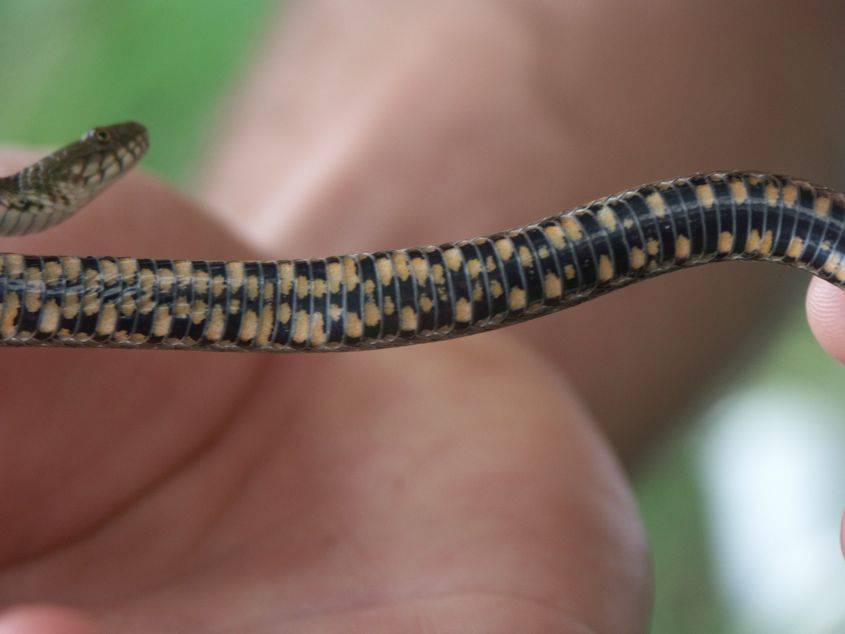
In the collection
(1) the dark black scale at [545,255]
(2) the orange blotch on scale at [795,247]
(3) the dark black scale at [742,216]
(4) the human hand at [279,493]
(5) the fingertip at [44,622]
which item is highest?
(3) the dark black scale at [742,216]

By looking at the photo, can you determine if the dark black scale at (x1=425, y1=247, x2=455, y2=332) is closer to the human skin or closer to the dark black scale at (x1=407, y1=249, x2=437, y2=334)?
the dark black scale at (x1=407, y1=249, x2=437, y2=334)

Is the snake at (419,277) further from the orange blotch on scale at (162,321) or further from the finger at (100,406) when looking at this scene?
the finger at (100,406)

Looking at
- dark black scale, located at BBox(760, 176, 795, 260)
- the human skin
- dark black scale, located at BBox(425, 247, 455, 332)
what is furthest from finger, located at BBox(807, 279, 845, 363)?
dark black scale, located at BBox(425, 247, 455, 332)

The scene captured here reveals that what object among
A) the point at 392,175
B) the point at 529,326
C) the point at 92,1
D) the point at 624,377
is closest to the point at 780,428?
the point at 624,377

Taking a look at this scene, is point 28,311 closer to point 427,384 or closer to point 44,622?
point 44,622

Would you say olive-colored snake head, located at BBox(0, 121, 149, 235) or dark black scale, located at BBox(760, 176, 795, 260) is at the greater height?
olive-colored snake head, located at BBox(0, 121, 149, 235)

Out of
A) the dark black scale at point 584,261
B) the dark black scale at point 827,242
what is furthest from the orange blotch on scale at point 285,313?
the dark black scale at point 827,242

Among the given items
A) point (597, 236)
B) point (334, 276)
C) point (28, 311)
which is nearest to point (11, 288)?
point (28, 311)
